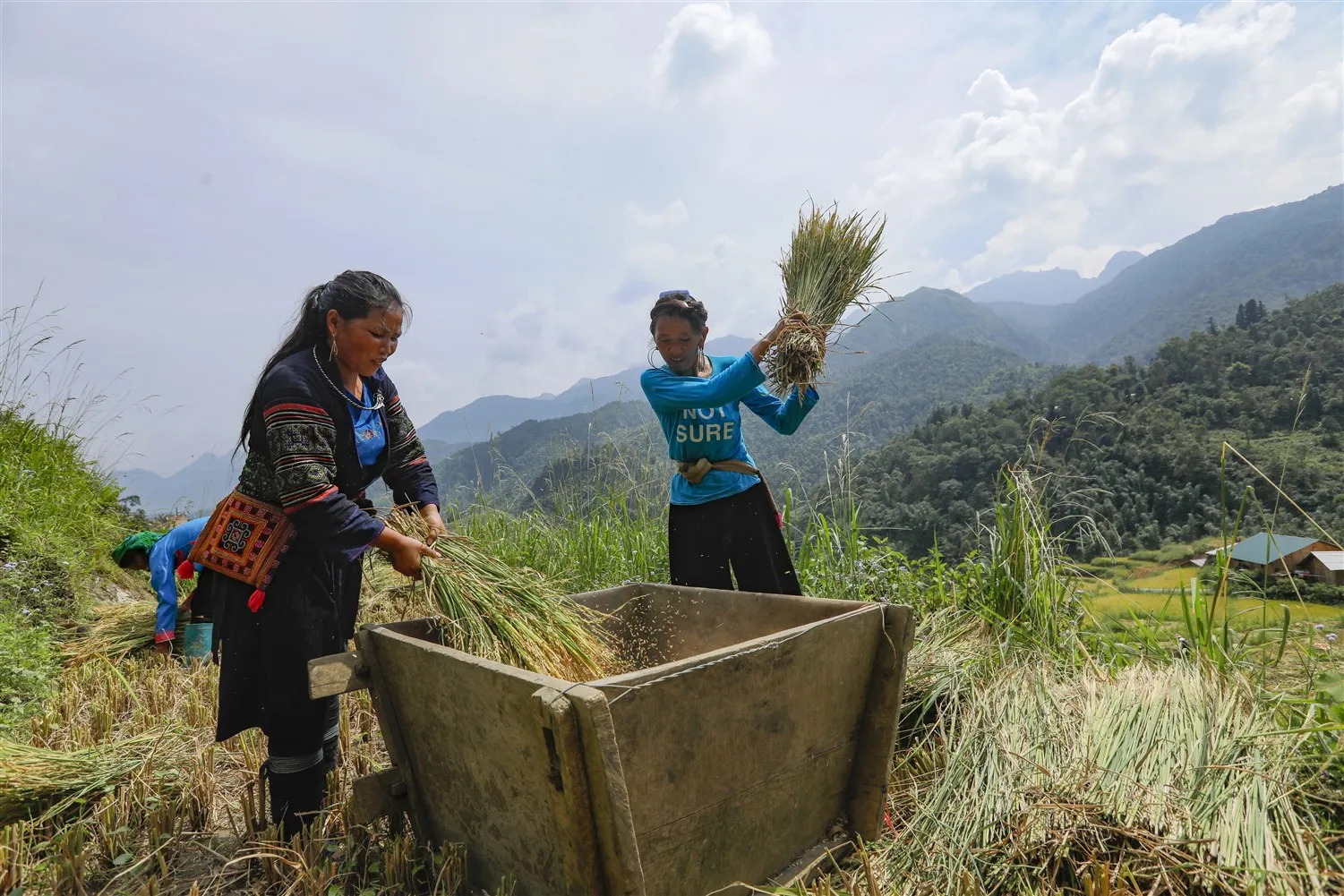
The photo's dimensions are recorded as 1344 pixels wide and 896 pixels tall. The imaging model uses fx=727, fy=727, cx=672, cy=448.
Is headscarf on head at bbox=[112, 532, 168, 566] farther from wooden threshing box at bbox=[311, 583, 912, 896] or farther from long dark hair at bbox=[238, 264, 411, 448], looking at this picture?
wooden threshing box at bbox=[311, 583, 912, 896]

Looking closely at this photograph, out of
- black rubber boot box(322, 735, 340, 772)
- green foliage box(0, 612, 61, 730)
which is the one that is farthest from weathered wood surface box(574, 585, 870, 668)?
green foliage box(0, 612, 61, 730)

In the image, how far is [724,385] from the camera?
99.9 inches

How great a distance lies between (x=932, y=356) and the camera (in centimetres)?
4691

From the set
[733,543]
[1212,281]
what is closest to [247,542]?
[733,543]

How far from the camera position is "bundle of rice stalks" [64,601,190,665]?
395cm

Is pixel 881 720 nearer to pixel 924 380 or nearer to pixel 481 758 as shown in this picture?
pixel 481 758

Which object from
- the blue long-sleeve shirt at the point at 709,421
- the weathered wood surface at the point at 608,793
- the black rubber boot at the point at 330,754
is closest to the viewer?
the weathered wood surface at the point at 608,793

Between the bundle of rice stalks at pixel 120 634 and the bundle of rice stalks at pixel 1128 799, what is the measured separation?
13.4ft

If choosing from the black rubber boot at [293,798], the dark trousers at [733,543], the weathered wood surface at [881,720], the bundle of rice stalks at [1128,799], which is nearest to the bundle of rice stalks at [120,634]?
the black rubber boot at [293,798]

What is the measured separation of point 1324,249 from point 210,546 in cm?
6991

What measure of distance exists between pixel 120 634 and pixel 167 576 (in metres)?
0.57

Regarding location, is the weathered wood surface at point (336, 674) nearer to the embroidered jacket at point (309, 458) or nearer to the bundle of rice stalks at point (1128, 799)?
the embroidered jacket at point (309, 458)

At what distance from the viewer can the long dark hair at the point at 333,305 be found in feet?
6.52

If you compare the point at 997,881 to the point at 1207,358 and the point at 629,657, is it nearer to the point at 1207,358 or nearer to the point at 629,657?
the point at 629,657
